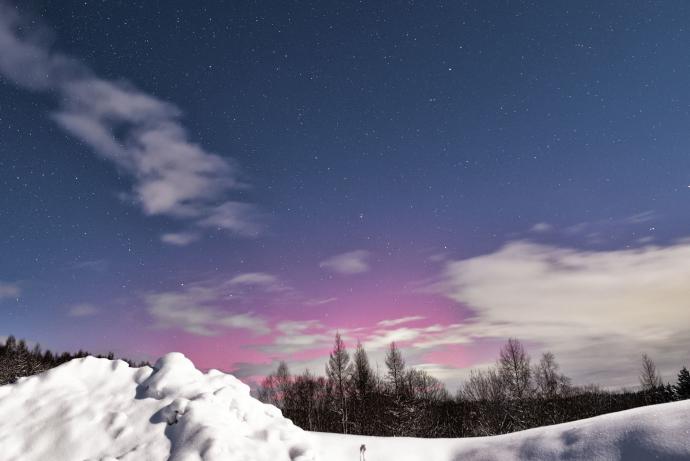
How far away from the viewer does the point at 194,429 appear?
7.12 metres

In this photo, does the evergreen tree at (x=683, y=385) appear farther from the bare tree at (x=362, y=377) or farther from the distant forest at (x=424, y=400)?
the bare tree at (x=362, y=377)

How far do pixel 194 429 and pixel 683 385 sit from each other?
5092cm

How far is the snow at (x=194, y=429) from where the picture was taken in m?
6.83

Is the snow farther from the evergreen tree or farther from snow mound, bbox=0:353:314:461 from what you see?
the evergreen tree

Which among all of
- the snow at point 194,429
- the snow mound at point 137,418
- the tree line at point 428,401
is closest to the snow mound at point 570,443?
the snow at point 194,429

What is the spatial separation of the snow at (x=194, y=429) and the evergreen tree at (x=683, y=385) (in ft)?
147

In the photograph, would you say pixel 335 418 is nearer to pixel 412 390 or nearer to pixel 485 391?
pixel 412 390

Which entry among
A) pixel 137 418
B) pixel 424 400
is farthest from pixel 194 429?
pixel 424 400

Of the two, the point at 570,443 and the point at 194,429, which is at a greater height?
the point at 194,429

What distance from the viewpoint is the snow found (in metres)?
6.83

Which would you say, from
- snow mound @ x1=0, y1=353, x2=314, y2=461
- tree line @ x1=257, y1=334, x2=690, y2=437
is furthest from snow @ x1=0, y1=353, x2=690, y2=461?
tree line @ x1=257, y1=334, x2=690, y2=437

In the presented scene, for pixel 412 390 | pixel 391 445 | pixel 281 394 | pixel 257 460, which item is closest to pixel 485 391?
pixel 412 390

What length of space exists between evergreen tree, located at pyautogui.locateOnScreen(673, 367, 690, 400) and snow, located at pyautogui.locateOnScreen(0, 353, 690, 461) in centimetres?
4480

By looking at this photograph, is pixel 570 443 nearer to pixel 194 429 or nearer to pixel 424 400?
pixel 194 429
